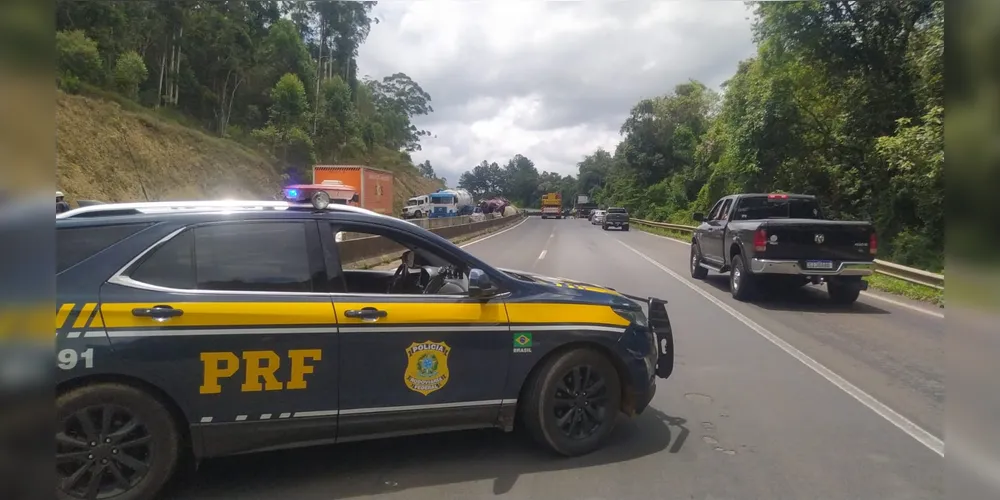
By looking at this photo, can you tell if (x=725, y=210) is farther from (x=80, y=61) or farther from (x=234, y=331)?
(x=80, y=61)

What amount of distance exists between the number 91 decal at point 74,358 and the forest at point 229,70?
1331 inches

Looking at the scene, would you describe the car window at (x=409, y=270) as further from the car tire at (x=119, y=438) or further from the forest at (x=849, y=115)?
the forest at (x=849, y=115)

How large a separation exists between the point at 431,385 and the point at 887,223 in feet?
68.8

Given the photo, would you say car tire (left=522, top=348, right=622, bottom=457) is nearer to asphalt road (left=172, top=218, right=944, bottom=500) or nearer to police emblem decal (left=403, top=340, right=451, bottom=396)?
asphalt road (left=172, top=218, right=944, bottom=500)

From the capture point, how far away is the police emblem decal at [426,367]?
14.1 feet

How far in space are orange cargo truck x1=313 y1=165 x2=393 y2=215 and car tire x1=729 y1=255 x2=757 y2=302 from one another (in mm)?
17524

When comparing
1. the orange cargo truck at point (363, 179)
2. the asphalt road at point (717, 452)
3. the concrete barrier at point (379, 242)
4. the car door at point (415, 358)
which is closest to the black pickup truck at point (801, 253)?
the asphalt road at point (717, 452)

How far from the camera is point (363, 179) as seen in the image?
29.3 meters

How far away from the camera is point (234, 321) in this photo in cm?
388

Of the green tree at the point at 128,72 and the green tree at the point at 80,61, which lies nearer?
the green tree at the point at 80,61

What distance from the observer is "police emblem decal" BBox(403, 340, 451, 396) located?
4289 mm

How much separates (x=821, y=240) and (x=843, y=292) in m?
1.62

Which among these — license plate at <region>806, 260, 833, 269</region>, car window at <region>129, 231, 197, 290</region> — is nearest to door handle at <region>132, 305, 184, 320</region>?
car window at <region>129, 231, 197, 290</region>
